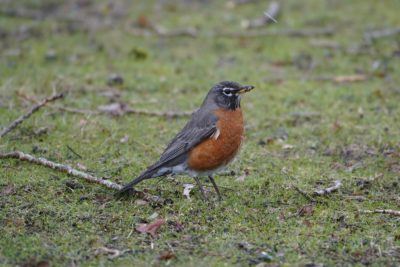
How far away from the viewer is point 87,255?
17.2ft

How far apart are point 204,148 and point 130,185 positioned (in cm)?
82

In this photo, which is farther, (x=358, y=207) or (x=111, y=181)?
(x=111, y=181)

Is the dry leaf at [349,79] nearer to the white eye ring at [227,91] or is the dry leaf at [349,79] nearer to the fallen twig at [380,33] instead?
the fallen twig at [380,33]

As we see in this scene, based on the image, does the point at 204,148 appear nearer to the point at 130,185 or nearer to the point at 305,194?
the point at 130,185

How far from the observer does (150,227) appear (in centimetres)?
575

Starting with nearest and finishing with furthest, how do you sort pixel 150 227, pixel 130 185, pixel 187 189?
pixel 150 227 < pixel 130 185 < pixel 187 189

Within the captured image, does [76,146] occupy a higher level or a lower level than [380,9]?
lower

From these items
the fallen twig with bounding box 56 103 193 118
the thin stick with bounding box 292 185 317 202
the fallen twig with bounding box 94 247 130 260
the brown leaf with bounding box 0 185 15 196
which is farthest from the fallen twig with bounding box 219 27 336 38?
the fallen twig with bounding box 94 247 130 260

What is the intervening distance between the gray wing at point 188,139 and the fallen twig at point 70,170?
31 centimetres

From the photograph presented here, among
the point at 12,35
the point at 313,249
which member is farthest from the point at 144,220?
the point at 12,35

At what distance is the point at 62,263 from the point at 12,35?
798 cm

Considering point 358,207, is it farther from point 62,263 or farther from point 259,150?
point 62,263

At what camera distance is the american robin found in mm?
6520

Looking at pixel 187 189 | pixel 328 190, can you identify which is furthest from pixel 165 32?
pixel 328 190
